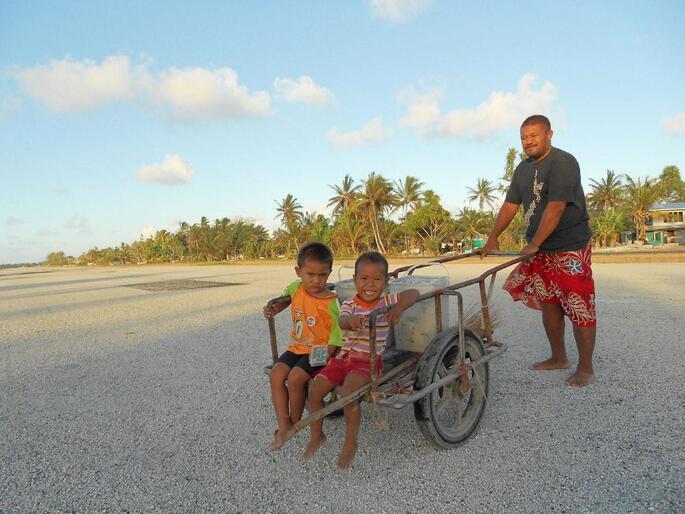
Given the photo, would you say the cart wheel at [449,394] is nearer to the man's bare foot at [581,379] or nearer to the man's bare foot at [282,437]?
the man's bare foot at [282,437]

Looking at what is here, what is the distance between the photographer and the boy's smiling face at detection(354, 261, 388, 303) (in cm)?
273

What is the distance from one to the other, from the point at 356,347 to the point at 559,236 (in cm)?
206

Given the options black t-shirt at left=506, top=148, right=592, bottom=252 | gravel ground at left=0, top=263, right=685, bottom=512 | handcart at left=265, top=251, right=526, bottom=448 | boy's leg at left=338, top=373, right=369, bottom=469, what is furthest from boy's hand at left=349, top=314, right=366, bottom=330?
black t-shirt at left=506, top=148, right=592, bottom=252

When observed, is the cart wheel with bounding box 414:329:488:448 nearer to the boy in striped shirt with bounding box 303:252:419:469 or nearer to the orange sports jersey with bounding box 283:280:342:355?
the boy in striped shirt with bounding box 303:252:419:469

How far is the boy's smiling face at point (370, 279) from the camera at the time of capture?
2.73 m

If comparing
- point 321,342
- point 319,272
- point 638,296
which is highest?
point 319,272

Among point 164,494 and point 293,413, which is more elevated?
point 293,413

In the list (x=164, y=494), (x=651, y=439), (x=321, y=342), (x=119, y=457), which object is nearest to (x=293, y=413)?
(x=321, y=342)

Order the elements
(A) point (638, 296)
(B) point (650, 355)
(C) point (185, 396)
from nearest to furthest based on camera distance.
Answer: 1. (C) point (185, 396)
2. (B) point (650, 355)
3. (A) point (638, 296)

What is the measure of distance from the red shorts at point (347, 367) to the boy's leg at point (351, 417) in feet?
0.14

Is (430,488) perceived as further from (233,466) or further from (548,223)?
(548,223)

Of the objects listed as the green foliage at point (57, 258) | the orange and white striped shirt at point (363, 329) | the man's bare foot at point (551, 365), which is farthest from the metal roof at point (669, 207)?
the green foliage at point (57, 258)

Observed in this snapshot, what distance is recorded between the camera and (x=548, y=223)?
3.62m

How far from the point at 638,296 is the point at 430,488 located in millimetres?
8363
